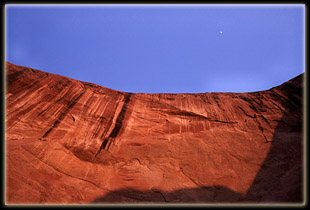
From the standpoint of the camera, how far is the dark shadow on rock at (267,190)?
1084 centimetres

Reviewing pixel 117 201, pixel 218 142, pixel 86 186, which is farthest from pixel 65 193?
pixel 218 142

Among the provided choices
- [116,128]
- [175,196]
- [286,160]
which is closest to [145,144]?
[116,128]

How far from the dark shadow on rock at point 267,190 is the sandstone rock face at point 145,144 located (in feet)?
0.19

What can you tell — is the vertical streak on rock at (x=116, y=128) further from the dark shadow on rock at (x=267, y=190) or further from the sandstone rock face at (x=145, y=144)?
the dark shadow on rock at (x=267, y=190)

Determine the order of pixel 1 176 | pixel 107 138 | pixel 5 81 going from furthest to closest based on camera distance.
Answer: pixel 107 138 → pixel 5 81 → pixel 1 176

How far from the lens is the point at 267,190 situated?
1129 centimetres

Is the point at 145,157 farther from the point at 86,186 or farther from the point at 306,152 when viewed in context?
the point at 306,152

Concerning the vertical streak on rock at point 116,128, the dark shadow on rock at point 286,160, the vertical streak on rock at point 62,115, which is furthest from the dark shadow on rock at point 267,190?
the vertical streak on rock at point 62,115

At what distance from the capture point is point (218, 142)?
14250 mm

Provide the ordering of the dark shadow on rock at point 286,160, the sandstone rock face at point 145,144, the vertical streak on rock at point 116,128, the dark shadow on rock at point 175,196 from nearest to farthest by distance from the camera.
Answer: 1. the dark shadow on rock at point 286,160
2. the dark shadow on rock at point 175,196
3. the sandstone rock face at point 145,144
4. the vertical streak on rock at point 116,128

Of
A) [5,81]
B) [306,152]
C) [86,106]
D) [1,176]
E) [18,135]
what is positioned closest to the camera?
[1,176]

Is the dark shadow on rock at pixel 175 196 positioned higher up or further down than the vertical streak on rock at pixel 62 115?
further down

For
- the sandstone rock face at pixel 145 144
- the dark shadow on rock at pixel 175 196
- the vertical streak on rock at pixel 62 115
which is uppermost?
the vertical streak on rock at pixel 62 115

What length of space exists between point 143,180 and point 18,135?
28.0 ft
